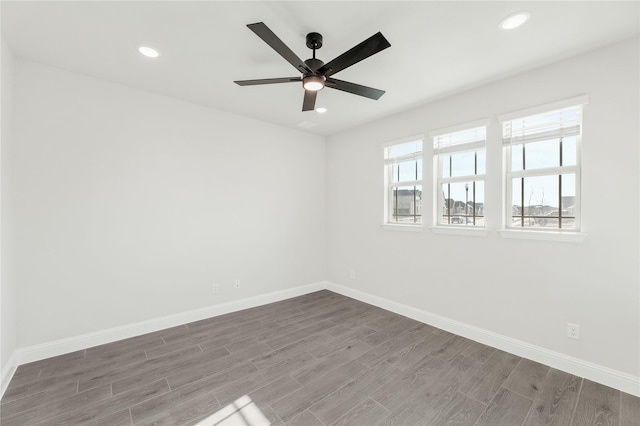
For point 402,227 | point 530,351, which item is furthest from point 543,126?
point 530,351

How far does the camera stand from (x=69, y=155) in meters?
2.81

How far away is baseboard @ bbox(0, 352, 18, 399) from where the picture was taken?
2.19m

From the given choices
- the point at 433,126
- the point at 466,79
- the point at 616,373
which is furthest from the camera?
the point at 433,126

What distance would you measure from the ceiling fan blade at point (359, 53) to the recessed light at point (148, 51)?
150cm

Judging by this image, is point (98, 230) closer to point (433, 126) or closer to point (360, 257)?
point (360, 257)

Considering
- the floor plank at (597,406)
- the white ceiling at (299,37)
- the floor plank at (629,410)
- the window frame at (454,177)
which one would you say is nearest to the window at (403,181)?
the window frame at (454,177)

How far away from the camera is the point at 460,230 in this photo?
325 cm

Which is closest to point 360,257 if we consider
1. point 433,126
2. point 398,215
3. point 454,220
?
point 398,215

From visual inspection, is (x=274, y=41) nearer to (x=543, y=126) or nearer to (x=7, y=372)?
(x=543, y=126)

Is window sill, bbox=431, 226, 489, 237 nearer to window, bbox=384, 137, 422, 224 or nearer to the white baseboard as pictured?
window, bbox=384, 137, 422, 224

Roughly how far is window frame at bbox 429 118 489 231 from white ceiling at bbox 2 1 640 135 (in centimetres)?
45

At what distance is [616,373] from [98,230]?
4950 mm

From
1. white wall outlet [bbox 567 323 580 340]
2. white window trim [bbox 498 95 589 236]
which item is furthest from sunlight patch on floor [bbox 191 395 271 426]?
white window trim [bbox 498 95 589 236]

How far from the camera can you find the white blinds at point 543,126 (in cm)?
255
